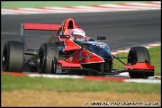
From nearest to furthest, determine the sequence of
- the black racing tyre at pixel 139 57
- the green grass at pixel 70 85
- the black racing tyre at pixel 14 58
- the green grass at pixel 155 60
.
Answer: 1. the green grass at pixel 70 85
2. the black racing tyre at pixel 14 58
3. the black racing tyre at pixel 139 57
4. the green grass at pixel 155 60

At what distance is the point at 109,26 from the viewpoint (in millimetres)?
24406

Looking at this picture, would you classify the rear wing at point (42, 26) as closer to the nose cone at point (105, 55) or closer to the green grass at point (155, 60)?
the green grass at point (155, 60)

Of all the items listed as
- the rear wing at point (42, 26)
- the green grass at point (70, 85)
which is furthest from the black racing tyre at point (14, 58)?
the rear wing at point (42, 26)

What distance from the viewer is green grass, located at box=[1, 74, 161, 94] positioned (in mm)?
8836

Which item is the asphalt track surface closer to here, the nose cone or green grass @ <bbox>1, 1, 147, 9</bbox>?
green grass @ <bbox>1, 1, 147, 9</bbox>

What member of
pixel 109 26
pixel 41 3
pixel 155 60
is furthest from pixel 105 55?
pixel 41 3

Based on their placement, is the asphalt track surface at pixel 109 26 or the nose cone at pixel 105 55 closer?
the nose cone at pixel 105 55

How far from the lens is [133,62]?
1267cm

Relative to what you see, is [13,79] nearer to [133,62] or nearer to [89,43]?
[89,43]

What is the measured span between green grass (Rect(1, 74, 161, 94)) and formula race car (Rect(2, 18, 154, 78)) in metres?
1.64

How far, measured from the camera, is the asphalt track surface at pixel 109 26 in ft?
68.5

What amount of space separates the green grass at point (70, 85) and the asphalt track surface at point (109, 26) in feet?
30.7

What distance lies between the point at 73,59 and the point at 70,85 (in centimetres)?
316

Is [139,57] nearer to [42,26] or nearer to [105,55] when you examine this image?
[105,55]
